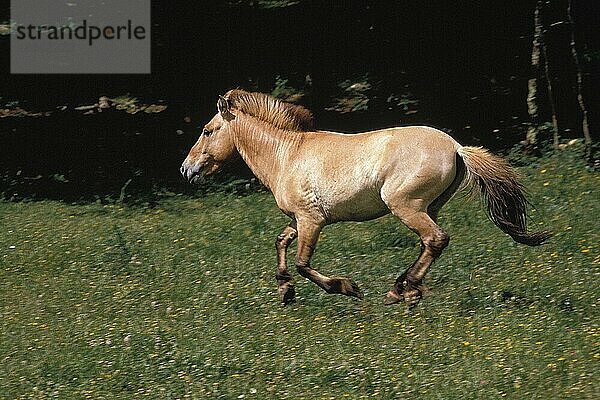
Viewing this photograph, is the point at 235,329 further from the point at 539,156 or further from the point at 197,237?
the point at 539,156

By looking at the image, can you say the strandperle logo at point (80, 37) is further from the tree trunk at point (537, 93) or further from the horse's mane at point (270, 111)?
the horse's mane at point (270, 111)

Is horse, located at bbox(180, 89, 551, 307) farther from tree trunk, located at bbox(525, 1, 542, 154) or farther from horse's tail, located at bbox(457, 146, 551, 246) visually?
tree trunk, located at bbox(525, 1, 542, 154)

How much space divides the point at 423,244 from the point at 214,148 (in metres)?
2.81

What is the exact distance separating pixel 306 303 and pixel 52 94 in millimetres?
10173

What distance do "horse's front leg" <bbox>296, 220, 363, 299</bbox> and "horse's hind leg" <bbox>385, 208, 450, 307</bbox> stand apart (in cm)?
58

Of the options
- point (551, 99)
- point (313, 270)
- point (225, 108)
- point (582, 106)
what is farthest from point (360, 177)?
point (551, 99)

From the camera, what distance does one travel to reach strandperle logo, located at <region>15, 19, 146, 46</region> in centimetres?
1862

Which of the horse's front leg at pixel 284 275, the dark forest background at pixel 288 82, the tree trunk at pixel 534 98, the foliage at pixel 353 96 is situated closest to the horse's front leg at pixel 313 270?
the horse's front leg at pixel 284 275

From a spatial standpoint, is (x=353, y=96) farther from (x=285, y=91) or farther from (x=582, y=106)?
(x=582, y=106)

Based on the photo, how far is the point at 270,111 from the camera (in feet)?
38.5

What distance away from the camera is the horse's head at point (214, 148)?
11859 millimetres

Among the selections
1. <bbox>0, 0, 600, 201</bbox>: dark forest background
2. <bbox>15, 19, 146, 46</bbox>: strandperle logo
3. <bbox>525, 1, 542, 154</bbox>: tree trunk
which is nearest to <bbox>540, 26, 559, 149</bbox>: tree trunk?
<bbox>525, 1, 542, 154</bbox>: tree trunk

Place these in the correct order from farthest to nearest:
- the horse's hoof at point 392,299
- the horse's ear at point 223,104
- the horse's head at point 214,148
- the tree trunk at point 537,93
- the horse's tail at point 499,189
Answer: the tree trunk at point 537,93 → the horse's head at point 214,148 → the horse's ear at point 223,104 → the horse's hoof at point 392,299 → the horse's tail at point 499,189

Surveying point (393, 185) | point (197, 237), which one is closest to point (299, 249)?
point (393, 185)
